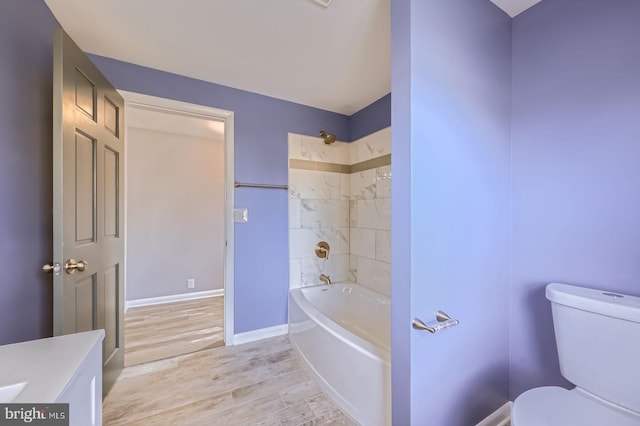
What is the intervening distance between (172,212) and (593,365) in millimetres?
4012

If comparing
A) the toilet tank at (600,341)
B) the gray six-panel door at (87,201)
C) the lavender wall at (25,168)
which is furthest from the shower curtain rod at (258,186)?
the toilet tank at (600,341)

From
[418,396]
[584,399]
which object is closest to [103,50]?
[418,396]

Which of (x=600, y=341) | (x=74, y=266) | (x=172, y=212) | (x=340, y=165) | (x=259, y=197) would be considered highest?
(x=340, y=165)

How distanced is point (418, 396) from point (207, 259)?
10.6ft

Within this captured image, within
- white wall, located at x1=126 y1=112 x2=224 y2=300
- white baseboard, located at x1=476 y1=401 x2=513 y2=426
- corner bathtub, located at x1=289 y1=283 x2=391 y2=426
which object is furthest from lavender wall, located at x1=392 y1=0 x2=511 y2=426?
white wall, located at x1=126 y1=112 x2=224 y2=300

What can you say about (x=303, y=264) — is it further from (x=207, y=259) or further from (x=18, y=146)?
(x=18, y=146)

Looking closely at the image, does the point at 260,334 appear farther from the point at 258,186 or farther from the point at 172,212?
the point at 172,212

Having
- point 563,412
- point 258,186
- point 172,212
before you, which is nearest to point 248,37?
point 258,186

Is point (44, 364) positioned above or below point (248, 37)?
below

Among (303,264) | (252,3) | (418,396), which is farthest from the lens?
(303,264)

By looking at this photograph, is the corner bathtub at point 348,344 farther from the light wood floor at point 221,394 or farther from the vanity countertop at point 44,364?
the vanity countertop at point 44,364

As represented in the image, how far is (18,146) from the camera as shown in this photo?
1104mm

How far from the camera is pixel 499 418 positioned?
133cm

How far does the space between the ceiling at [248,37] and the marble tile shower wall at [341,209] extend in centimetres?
65
